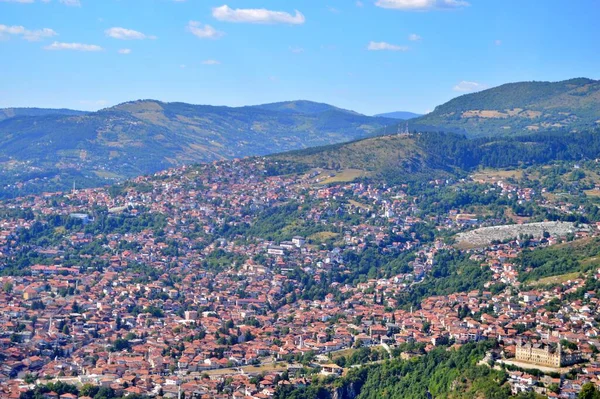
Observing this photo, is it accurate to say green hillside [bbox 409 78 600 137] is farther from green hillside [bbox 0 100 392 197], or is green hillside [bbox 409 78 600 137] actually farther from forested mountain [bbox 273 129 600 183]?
green hillside [bbox 0 100 392 197]

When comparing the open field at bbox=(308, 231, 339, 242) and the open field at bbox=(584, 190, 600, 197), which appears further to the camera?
the open field at bbox=(584, 190, 600, 197)

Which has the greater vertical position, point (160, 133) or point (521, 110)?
point (521, 110)

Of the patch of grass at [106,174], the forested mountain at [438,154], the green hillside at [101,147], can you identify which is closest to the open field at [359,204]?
the forested mountain at [438,154]

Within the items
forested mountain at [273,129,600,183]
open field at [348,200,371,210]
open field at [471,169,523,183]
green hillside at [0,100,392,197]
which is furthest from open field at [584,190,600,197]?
green hillside at [0,100,392,197]

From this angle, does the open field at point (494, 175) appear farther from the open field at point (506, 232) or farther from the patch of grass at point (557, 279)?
the patch of grass at point (557, 279)

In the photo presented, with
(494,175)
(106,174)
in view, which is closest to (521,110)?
(494,175)

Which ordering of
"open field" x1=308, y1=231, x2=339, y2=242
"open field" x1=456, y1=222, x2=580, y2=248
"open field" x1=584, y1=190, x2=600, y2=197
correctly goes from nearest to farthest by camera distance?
1. "open field" x1=456, y1=222, x2=580, y2=248
2. "open field" x1=308, y1=231, x2=339, y2=242
3. "open field" x1=584, y1=190, x2=600, y2=197

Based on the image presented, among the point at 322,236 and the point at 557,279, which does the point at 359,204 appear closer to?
the point at 322,236

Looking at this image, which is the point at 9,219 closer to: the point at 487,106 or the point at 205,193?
the point at 205,193
